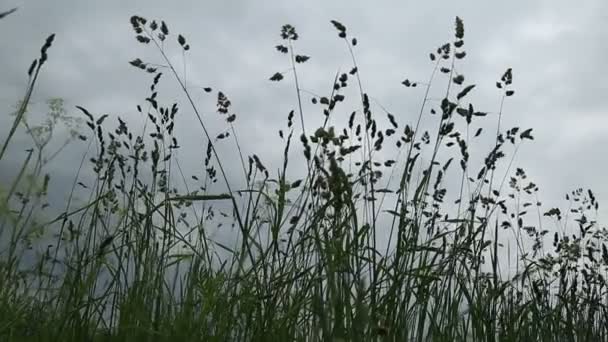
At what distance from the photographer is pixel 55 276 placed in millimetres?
3316

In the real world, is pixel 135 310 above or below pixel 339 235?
below

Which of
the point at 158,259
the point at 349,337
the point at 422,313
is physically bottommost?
the point at 349,337

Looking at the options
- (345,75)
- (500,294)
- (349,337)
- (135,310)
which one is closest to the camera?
(349,337)

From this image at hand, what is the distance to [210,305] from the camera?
229 cm

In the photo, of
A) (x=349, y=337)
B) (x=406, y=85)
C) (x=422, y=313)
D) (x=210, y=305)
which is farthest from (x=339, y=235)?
(x=406, y=85)

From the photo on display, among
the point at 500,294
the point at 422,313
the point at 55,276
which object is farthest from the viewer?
the point at 55,276

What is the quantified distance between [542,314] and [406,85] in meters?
1.38

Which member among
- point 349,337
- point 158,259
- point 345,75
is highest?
point 345,75

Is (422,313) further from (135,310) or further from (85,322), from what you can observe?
(85,322)

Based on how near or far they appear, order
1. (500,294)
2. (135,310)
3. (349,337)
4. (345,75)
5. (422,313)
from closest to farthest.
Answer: (349,337) → (135,310) → (422,313) → (345,75) → (500,294)

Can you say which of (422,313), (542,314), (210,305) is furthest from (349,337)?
(542,314)

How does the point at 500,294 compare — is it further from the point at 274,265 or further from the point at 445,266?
the point at 274,265

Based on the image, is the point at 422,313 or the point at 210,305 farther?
the point at 422,313

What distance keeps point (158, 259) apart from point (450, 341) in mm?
1291
